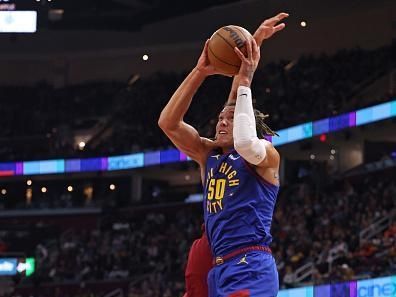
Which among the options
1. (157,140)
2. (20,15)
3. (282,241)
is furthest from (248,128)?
(157,140)

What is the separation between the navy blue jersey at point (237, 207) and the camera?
4.37 m

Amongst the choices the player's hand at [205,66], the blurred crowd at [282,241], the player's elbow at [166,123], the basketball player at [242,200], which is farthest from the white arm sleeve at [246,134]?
the blurred crowd at [282,241]

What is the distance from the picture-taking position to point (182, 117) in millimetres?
4805

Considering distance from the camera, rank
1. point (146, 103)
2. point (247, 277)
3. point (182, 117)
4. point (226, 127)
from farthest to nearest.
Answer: point (146, 103)
point (182, 117)
point (226, 127)
point (247, 277)

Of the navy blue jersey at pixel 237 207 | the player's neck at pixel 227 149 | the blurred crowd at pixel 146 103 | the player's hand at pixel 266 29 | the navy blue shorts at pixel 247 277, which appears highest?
the blurred crowd at pixel 146 103

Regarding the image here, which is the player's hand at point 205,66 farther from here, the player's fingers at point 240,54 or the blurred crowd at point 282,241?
the blurred crowd at point 282,241

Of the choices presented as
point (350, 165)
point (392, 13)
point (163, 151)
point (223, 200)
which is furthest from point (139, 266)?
point (223, 200)

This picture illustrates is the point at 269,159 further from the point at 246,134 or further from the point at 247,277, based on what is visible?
the point at 247,277

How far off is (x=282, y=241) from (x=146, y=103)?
1442 cm

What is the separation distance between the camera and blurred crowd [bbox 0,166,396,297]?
63.2 feet

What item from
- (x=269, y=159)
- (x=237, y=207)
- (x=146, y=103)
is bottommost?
(x=237, y=207)

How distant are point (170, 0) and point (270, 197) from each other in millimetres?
26685

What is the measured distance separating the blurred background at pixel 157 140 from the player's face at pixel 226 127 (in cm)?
A: 1320

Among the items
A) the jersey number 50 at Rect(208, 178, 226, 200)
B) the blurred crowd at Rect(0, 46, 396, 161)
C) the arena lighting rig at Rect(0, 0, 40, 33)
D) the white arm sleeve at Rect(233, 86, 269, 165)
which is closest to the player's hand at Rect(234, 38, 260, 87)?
the white arm sleeve at Rect(233, 86, 269, 165)
